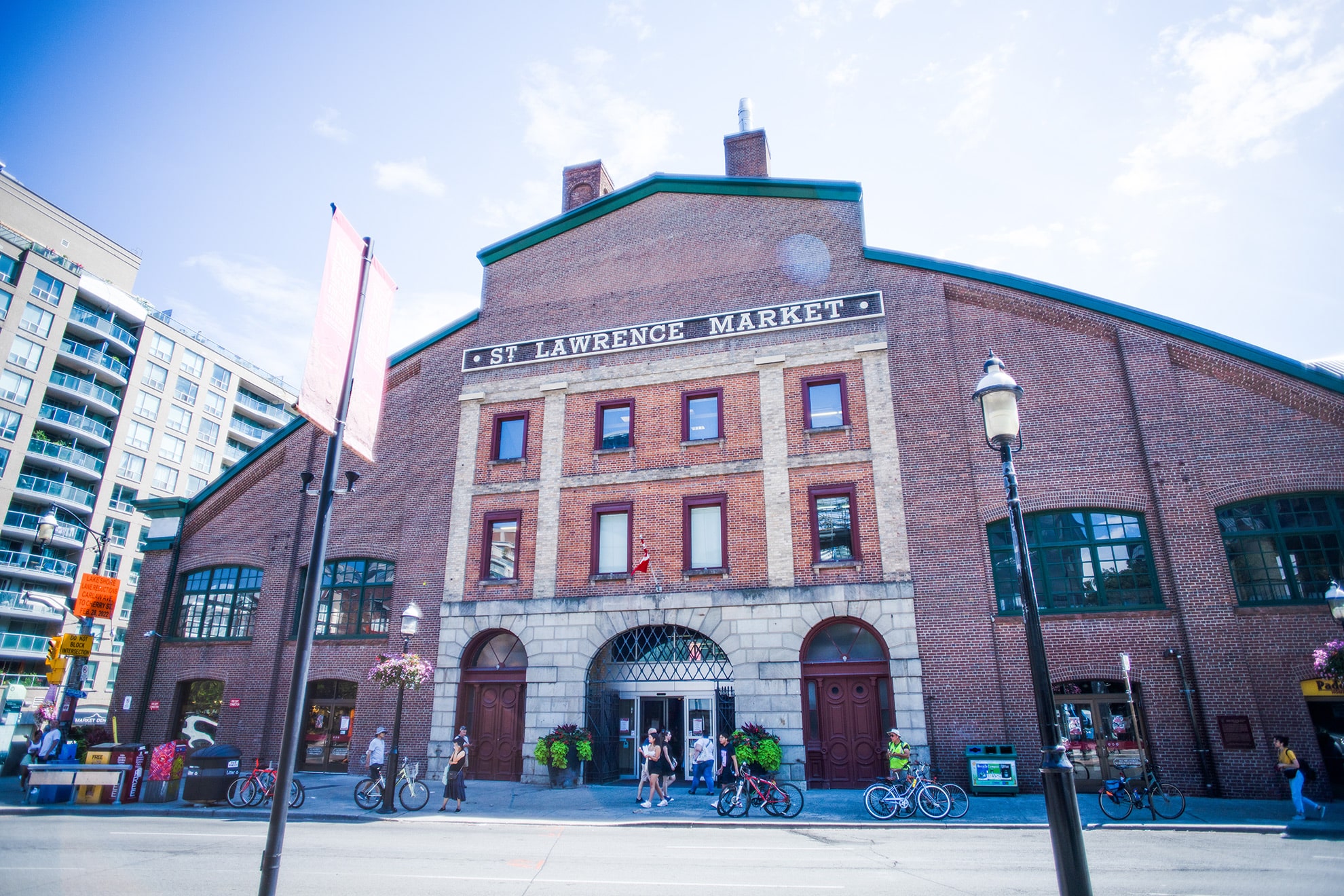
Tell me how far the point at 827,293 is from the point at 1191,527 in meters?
11.8

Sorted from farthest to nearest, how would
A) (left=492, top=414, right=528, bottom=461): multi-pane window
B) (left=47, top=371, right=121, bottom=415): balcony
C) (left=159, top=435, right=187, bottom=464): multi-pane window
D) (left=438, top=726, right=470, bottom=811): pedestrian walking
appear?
1. (left=159, top=435, right=187, bottom=464): multi-pane window
2. (left=47, top=371, right=121, bottom=415): balcony
3. (left=492, top=414, right=528, bottom=461): multi-pane window
4. (left=438, top=726, right=470, bottom=811): pedestrian walking

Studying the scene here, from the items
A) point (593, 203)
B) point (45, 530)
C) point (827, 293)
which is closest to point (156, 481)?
point (45, 530)

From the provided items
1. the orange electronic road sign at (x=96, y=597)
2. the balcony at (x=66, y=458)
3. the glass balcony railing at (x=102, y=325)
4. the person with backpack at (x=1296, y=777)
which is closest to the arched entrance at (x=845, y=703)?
the person with backpack at (x=1296, y=777)

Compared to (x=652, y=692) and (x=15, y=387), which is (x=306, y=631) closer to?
(x=652, y=692)

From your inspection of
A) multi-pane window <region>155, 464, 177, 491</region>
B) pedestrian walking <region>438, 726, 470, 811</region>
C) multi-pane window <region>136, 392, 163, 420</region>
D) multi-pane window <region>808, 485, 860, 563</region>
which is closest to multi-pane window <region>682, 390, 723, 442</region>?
multi-pane window <region>808, 485, 860, 563</region>

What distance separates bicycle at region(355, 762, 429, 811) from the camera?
17.2 meters

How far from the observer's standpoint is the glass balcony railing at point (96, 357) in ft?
164

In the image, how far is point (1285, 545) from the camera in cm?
1827

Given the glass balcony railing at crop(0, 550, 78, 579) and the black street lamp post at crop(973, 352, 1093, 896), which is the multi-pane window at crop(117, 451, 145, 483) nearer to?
the glass balcony railing at crop(0, 550, 78, 579)

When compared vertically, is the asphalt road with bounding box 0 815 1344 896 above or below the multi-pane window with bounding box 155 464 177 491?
below

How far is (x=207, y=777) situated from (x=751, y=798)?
43.1 ft

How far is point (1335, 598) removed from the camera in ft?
49.9

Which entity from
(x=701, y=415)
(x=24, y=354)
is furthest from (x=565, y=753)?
(x=24, y=354)

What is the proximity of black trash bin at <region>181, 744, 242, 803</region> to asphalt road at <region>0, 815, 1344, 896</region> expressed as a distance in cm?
332
